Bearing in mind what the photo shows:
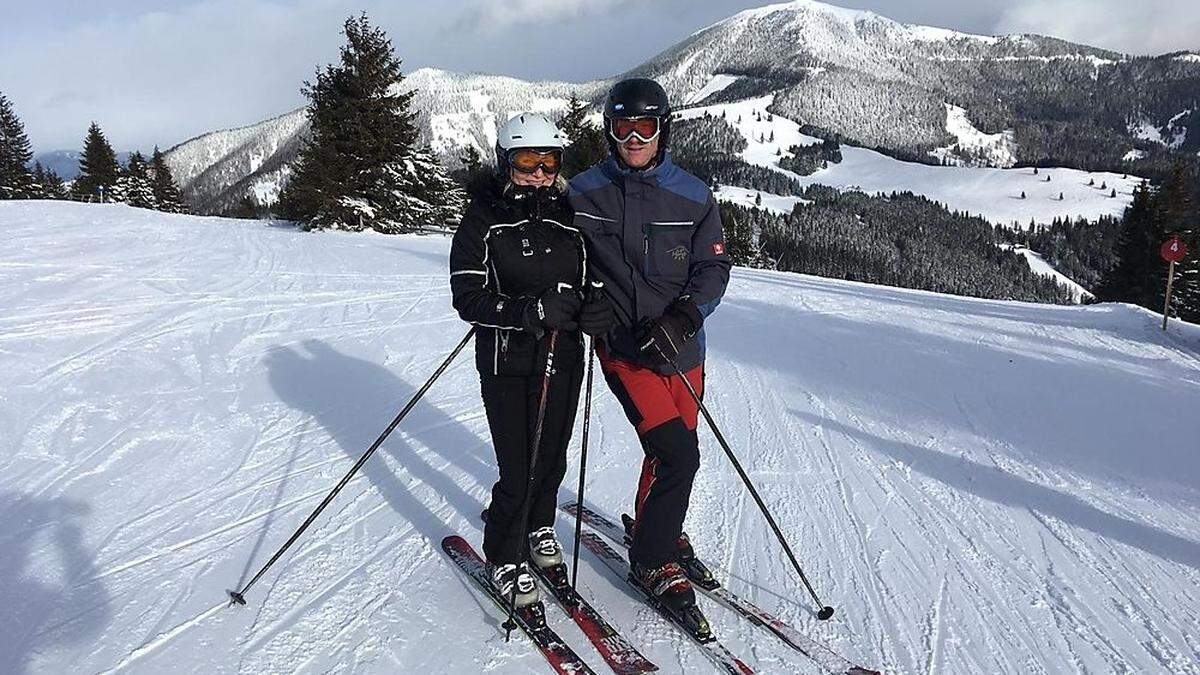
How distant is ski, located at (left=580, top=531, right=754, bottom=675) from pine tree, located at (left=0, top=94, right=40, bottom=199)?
172 feet

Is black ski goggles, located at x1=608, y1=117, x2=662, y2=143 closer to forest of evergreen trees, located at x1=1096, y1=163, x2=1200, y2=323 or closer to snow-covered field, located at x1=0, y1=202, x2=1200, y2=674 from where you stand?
snow-covered field, located at x1=0, y1=202, x2=1200, y2=674

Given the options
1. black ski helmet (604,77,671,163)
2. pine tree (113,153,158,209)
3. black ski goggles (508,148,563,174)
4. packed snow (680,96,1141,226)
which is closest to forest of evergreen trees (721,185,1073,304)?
packed snow (680,96,1141,226)

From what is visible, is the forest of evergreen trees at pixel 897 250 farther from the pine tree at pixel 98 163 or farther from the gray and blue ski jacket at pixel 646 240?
the gray and blue ski jacket at pixel 646 240

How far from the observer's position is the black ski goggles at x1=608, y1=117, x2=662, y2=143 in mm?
3238

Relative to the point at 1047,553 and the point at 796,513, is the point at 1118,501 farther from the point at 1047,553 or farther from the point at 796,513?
the point at 796,513

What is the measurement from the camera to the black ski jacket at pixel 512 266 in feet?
10.2

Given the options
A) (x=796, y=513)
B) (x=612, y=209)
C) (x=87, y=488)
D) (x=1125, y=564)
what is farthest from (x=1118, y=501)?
(x=87, y=488)

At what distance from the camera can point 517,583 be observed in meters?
3.31

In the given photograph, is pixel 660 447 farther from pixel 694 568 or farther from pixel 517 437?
pixel 694 568

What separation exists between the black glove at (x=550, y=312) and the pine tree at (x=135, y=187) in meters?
50.2

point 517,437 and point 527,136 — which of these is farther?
point 517,437

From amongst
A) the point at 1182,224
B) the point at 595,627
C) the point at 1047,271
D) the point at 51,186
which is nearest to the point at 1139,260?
the point at 1182,224

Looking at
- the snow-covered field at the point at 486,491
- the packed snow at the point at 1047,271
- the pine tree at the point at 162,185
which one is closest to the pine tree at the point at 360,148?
the snow-covered field at the point at 486,491

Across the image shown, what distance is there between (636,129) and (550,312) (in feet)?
3.15
